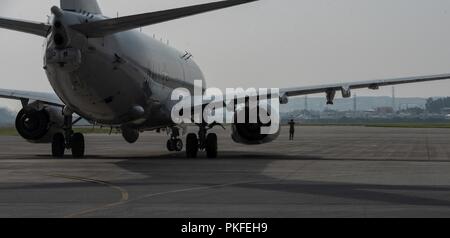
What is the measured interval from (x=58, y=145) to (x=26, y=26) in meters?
7.59

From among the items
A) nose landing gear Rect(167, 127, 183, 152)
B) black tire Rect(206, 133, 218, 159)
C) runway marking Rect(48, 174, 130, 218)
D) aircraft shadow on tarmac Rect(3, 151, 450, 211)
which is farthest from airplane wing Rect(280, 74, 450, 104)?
runway marking Rect(48, 174, 130, 218)

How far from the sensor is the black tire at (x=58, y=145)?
108ft

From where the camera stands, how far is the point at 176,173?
2408 centimetres

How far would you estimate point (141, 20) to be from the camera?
2362cm

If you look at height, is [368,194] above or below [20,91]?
below

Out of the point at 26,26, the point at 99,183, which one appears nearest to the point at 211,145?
the point at 26,26

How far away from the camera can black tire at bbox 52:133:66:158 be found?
108ft

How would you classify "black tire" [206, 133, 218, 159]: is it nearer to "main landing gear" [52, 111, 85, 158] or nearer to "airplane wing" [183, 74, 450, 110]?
"airplane wing" [183, 74, 450, 110]

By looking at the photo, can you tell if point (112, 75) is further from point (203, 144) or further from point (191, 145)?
point (203, 144)

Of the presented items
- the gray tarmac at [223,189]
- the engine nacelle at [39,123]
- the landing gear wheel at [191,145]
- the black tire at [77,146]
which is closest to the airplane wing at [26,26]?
the gray tarmac at [223,189]
